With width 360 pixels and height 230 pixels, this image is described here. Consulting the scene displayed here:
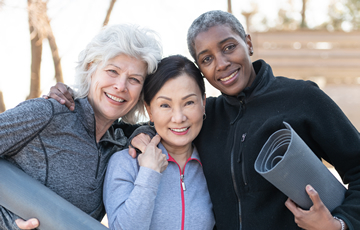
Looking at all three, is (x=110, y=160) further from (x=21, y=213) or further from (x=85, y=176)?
(x=21, y=213)

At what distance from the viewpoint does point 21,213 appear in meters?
1.44

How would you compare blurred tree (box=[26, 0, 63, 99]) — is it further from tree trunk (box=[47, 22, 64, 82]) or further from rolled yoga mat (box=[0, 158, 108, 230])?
rolled yoga mat (box=[0, 158, 108, 230])

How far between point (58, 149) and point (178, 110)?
71 centimetres

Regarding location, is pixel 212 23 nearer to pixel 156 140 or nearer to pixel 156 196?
pixel 156 140

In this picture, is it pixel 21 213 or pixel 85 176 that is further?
pixel 85 176

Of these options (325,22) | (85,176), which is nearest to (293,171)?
(85,176)

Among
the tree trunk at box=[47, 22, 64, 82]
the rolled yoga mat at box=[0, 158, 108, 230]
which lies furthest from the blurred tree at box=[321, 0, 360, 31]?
the rolled yoga mat at box=[0, 158, 108, 230]

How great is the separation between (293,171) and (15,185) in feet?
4.09

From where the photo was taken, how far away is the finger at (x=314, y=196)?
1.48m

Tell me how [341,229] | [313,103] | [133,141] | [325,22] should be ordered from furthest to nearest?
[325,22] < [133,141] < [313,103] < [341,229]

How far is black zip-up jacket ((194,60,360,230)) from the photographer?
1.66 metres

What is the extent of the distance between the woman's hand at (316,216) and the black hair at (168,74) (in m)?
0.90

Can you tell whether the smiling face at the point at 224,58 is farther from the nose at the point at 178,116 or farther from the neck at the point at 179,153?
the neck at the point at 179,153

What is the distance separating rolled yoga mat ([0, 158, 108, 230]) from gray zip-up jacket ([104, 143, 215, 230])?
0.26 metres
